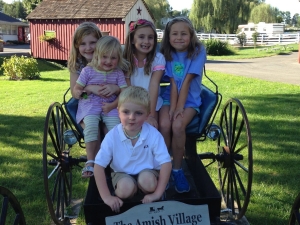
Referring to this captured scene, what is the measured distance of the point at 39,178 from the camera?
4.45 metres

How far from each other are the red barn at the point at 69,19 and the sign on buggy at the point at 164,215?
19222 millimetres

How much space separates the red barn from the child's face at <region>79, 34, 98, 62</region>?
17.7m

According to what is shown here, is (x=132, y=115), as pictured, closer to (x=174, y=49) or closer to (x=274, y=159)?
(x=174, y=49)

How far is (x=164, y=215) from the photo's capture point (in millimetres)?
2523

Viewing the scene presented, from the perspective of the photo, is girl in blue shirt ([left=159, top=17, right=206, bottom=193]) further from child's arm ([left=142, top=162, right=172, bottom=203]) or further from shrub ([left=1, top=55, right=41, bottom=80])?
shrub ([left=1, top=55, right=41, bottom=80])

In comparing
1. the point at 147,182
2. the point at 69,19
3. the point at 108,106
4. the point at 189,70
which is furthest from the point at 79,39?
the point at 69,19

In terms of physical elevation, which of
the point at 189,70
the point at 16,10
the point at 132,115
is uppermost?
the point at 16,10

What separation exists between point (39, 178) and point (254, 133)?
11.3 feet

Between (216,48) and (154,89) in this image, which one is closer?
(154,89)

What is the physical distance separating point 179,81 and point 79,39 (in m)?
1.06

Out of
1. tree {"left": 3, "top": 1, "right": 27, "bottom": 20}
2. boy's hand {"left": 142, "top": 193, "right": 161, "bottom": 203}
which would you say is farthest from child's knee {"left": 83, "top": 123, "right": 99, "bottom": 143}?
tree {"left": 3, "top": 1, "right": 27, "bottom": 20}

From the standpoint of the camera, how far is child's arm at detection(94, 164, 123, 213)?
99.5 inches

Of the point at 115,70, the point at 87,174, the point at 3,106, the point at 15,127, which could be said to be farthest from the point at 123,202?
the point at 3,106

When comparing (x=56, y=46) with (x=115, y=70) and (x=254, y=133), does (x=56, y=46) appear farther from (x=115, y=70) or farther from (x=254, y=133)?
(x=115, y=70)
